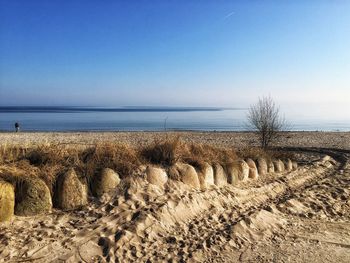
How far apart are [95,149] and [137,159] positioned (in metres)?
0.81

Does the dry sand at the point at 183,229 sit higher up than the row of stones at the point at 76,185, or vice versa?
the row of stones at the point at 76,185

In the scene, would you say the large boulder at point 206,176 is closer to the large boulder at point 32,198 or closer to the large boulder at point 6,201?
the large boulder at point 32,198

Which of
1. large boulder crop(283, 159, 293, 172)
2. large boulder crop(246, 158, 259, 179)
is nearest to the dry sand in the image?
large boulder crop(246, 158, 259, 179)

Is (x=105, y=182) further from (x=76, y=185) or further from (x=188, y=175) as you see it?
(x=188, y=175)

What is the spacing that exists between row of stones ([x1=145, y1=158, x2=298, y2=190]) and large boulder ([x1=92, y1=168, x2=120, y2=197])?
0.66 m

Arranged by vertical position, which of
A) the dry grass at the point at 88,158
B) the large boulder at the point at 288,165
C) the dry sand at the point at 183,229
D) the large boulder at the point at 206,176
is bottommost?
the dry sand at the point at 183,229

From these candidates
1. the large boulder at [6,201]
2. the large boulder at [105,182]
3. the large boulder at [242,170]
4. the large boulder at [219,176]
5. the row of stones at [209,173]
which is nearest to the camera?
the large boulder at [6,201]

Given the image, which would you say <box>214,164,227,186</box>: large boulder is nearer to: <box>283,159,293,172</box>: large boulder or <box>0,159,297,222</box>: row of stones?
<box>0,159,297,222</box>: row of stones

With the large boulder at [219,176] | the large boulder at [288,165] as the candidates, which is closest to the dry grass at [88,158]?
the large boulder at [219,176]

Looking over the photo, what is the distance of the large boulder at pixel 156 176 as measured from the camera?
734cm

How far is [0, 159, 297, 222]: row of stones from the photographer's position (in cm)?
586

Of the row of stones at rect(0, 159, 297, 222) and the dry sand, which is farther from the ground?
the row of stones at rect(0, 159, 297, 222)

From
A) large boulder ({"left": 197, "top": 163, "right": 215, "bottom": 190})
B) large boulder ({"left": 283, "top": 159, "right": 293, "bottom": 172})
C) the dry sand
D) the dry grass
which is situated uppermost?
the dry grass

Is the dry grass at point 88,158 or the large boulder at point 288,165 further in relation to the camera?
the large boulder at point 288,165
